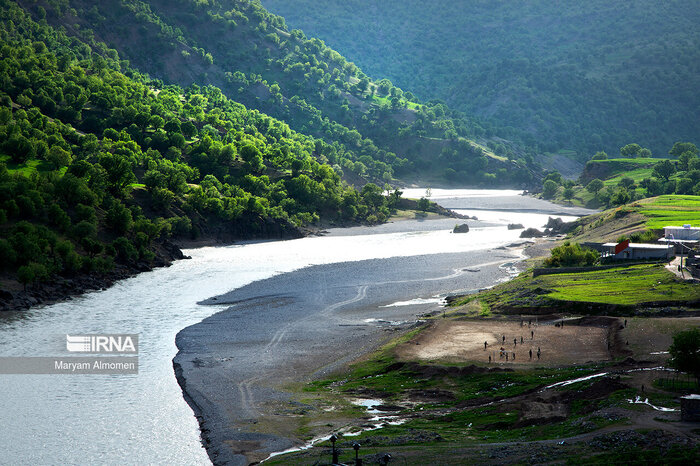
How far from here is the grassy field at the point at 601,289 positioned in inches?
3664

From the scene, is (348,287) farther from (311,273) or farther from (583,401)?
(583,401)

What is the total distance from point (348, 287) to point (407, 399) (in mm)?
61749

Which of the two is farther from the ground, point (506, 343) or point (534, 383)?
point (506, 343)

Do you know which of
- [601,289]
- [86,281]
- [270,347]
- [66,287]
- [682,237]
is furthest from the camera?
[682,237]

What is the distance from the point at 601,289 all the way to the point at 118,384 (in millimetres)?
66186

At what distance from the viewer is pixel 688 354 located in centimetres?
5838

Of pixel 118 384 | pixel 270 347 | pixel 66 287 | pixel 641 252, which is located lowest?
pixel 118 384

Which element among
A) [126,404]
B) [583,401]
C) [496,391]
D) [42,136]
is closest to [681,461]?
[583,401]

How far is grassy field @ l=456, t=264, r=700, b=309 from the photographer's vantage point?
93.1 m

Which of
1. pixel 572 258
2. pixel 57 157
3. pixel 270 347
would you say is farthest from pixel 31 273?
pixel 572 258

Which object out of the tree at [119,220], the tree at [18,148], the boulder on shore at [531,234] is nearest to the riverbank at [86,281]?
the tree at [119,220]

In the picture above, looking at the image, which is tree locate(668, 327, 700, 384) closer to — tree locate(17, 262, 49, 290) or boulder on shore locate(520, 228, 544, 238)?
tree locate(17, 262, 49, 290)

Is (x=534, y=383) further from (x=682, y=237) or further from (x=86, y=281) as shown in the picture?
(x=86, y=281)

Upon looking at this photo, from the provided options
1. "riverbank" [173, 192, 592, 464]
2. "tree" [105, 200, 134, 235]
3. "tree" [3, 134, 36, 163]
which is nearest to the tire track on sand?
"riverbank" [173, 192, 592, 464]
